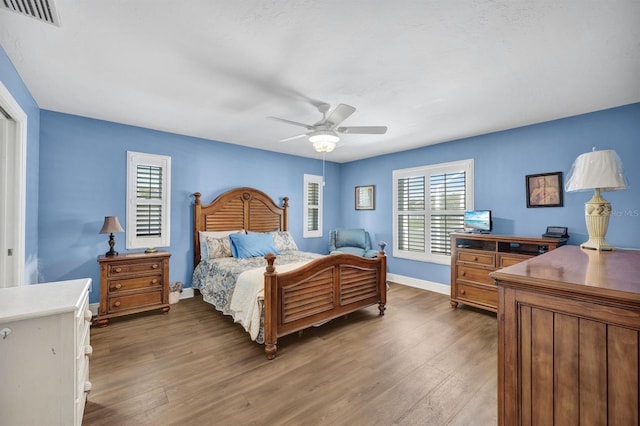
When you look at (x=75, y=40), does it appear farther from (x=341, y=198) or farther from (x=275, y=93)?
(x=341, y=198)

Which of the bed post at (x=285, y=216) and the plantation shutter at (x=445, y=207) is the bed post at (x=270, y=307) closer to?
the bed post at (x=285, y=216)

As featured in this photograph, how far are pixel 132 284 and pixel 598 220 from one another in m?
4.48

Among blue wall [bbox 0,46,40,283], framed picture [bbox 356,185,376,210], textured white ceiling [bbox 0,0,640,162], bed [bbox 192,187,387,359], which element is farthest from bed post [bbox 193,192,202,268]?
framed picture [bbox 356,185,376,210]

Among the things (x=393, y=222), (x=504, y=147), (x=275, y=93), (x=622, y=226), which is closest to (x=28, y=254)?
(x=275, y=93)

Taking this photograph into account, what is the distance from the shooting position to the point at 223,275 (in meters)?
3.32

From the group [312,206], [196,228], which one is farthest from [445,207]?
[196,228]

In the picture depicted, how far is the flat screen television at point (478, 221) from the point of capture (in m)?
3.82

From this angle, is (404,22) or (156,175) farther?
(156,175)

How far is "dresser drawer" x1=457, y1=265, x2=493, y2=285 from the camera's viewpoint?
3.63 m

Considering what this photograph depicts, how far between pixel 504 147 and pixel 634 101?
1244mm

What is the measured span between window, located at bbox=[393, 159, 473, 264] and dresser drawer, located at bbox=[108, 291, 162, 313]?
13.0 feet

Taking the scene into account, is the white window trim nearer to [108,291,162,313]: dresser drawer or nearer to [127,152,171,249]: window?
[127,152,171,249]: window

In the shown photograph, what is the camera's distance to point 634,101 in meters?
2.89

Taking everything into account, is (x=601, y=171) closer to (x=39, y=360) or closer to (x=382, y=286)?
(x=382, y=286)
